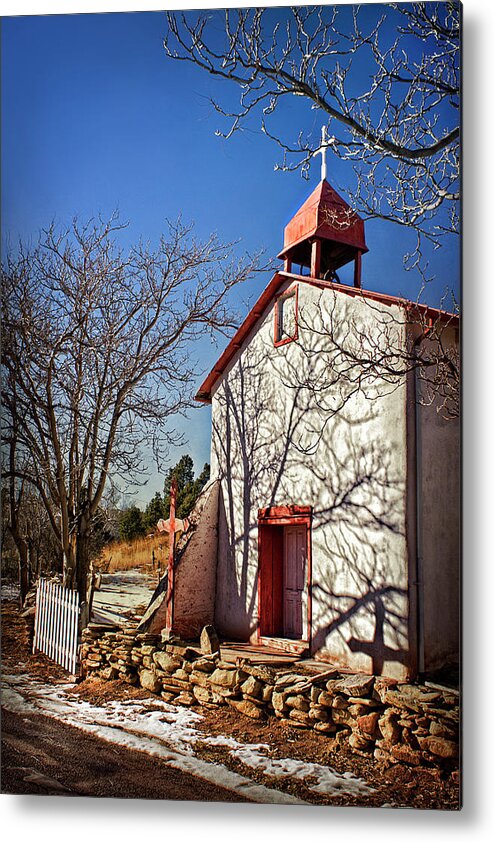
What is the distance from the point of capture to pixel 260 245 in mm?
5289

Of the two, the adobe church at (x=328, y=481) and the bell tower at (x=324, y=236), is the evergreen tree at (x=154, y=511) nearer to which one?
the adobe church at (x=328, y=481)

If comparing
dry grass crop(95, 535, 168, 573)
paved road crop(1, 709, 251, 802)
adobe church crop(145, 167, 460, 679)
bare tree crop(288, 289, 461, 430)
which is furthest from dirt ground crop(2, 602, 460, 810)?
bare tree crop(288, 289, 461, 430)

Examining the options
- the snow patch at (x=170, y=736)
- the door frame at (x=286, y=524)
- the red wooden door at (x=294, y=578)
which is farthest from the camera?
the red wooden door at (x=294, y=578)

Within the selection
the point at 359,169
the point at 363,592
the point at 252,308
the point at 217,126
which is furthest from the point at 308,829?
the point at 217,126

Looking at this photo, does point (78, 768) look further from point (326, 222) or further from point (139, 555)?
point (326, 222)

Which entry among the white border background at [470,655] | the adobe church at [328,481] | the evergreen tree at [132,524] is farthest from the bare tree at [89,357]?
the white border background at [470,655]

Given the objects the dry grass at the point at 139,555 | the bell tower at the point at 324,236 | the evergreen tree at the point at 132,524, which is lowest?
the dry grass at the point at 139,555

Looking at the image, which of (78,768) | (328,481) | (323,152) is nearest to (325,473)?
(328,481)

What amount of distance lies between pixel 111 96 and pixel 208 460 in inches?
99.5

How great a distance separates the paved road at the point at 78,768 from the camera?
488 centimetres

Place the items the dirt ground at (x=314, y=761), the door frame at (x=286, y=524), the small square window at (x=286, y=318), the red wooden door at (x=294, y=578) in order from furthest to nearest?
the small square window at (x=286, y=318) → the red wooden door at (x=294, y=578) → the door frame at (x=286, y=524) → the dirt ground at (x=314, y=761)

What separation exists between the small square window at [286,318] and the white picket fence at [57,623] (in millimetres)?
2242

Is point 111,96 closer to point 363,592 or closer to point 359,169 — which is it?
point 359,169

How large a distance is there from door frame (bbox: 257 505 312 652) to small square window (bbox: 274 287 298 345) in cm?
115
